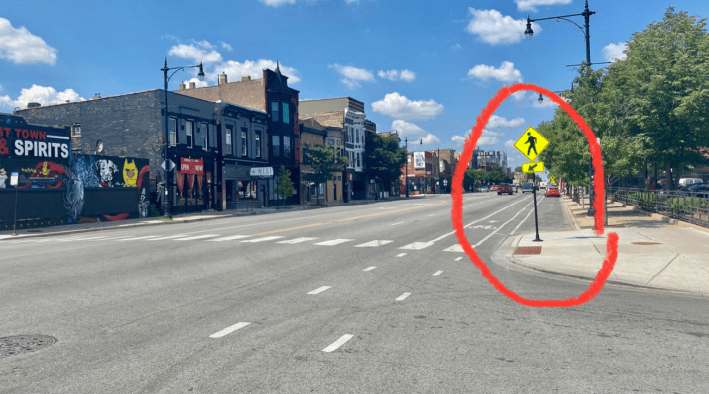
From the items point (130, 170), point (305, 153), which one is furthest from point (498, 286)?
point (305, 153)

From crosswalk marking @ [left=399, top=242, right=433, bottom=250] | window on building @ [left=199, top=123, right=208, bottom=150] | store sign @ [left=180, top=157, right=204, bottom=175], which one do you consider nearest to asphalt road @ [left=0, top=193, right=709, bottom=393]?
crosswalk marking @ [left=399, top=242, right=433, bottom=250]

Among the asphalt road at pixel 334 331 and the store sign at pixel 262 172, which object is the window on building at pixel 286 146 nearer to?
the store sign at pixel 262 172

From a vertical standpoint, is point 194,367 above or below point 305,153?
below

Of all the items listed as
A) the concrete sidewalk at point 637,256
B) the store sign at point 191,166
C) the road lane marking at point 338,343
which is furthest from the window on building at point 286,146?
the road lane marking at point 338,343

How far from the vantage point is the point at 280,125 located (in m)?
53.1

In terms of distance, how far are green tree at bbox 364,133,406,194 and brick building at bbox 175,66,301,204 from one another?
71.9 feet

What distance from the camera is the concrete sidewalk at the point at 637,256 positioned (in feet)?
31.3

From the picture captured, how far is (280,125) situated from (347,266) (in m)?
42.9

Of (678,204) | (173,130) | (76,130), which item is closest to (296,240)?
(678,204)

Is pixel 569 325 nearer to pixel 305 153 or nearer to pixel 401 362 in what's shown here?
pixel 401 362

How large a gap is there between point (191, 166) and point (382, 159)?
40.6m

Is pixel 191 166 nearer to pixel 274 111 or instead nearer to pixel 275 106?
pixel 274 111

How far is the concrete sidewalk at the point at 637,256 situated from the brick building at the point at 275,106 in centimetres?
3763

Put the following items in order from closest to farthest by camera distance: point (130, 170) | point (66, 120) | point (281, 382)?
point (281, 382) → point (130, 170) → point (66, 120)
